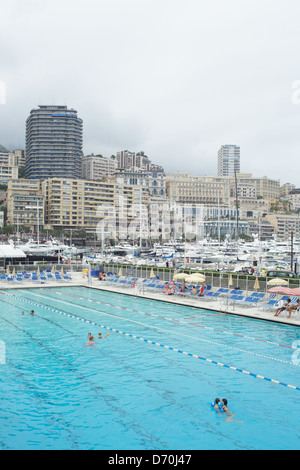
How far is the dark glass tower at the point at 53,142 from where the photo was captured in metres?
175

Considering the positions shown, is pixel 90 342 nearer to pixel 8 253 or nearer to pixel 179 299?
pixel 179 299

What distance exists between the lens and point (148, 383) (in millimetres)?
12992

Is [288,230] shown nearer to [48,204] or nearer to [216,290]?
[48,204]

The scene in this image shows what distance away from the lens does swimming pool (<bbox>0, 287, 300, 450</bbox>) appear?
32.0 ft

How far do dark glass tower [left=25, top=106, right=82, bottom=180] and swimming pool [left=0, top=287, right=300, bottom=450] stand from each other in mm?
160066

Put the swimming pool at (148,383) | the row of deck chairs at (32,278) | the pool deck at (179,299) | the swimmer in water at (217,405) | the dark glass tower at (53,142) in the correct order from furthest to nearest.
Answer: the dark glass tower at (53,142) → the row of deck chairs at (32,278) → the pool deck at (179,299) → the swimmer in water at (217,405) → the swimming pool at (148,383)

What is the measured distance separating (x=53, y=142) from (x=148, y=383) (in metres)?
174

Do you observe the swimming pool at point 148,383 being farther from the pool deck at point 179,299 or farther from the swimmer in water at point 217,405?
the pool deck at point 179,299

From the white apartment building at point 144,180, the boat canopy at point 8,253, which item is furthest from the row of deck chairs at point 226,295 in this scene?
the white apartment building at point 144,180

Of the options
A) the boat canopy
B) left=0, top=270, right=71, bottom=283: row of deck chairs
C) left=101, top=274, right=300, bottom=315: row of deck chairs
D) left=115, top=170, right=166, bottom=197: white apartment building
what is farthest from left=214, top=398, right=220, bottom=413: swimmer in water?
left=115, top=170, right=166, bottom=197: white apartment building

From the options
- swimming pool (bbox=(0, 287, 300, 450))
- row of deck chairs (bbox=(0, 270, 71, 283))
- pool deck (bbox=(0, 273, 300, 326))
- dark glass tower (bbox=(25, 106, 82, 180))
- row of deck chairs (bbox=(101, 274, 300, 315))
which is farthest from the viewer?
dark glass tower (bbox=(25, 106, 82, 180))

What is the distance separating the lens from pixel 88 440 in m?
9.55

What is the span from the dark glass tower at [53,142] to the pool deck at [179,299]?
141m

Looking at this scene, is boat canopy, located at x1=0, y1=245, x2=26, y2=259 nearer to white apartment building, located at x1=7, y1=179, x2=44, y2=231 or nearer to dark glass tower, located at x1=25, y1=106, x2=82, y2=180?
white apartment building, located at x1=7, y1=179, x2=44, y2=231
